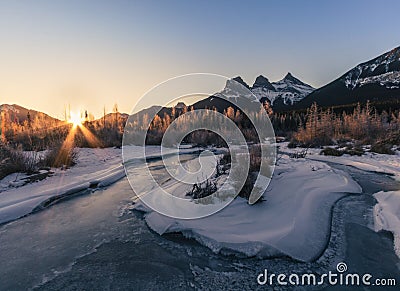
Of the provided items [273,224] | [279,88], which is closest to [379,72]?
[279,88]

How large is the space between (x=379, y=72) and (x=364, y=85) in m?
27.3

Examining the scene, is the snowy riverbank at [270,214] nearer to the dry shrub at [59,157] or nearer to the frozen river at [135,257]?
the frozen river at [135,257]

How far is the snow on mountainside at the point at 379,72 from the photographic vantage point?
4211 inches

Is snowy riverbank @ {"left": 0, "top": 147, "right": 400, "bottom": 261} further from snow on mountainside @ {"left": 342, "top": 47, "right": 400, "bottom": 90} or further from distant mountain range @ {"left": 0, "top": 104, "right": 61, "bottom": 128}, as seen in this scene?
snow on mountainside @ {"left": 342, "top": 47, "right": 400, "bottom": 90}

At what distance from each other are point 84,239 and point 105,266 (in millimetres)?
936

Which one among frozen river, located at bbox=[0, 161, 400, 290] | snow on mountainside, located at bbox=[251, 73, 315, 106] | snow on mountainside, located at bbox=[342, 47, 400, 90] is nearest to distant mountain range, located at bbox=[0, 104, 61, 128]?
frozen river, located at bbox=[0, 161, 400, 290]

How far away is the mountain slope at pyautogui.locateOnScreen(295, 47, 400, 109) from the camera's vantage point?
284 ft

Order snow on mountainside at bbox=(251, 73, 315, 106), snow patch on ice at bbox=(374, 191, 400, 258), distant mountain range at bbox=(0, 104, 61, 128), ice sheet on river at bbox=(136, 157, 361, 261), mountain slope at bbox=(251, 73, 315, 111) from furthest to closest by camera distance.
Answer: snow on mountainside at bbox=(251, 73, 315, 106) < mountain slope at bbox=(251, 73, 315, 111) < distant mountain range at bbox=(0, 104, 61, 128) < snow patch on ice at bbox=(374, 191, 400, 258) < ice sheet on river at bbox=(136, 157, 361, 261)

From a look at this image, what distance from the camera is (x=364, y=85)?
108500mm

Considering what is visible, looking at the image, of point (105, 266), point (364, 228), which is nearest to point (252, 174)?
point (364, 228)

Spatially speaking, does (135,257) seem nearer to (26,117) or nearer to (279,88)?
(26,117)

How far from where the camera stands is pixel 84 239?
3.65 meters

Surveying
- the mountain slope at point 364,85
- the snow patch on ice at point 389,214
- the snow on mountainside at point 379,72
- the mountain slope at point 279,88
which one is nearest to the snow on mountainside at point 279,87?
the mountain slope at point 279,88

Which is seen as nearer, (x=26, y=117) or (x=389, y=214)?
(x=389, y=214)
